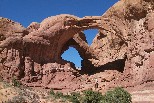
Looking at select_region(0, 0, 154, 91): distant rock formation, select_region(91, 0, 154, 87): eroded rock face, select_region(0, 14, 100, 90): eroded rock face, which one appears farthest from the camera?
select_region(0, 14, 100, 90): eroded rock face

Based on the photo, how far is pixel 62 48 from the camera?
47719 millimetres

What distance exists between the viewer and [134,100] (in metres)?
30.3

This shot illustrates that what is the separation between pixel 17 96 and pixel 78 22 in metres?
25.2

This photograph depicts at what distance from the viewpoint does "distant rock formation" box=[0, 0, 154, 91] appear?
123ft

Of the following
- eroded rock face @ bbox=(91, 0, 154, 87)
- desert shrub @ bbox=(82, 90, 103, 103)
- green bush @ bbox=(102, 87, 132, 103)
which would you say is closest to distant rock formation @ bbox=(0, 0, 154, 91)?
eroded rock face @ bbox=(91, 0, 154, 87)

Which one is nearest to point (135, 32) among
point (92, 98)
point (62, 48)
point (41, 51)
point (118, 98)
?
point (41, 51)

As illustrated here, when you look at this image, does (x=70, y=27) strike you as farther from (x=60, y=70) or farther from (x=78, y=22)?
(x=60, y=70)

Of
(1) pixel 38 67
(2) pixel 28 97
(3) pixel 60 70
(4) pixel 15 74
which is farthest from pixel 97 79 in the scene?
(2) pixel 28 97

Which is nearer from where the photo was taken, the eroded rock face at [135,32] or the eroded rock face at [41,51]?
the eroded rock face at [135,32]

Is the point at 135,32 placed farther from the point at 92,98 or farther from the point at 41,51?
the point at 92,98

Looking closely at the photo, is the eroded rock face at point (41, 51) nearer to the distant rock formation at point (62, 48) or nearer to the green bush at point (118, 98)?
the distant rock formation at point (62, 48)

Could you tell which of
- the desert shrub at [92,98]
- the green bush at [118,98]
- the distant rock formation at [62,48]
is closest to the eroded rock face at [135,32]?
the distant rock formation at [62,48]

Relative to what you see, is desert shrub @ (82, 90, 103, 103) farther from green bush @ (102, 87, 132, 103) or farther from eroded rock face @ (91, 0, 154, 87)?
eroded rock face @ (91, 0, 154, 87)

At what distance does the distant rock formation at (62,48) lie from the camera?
37594 mm
